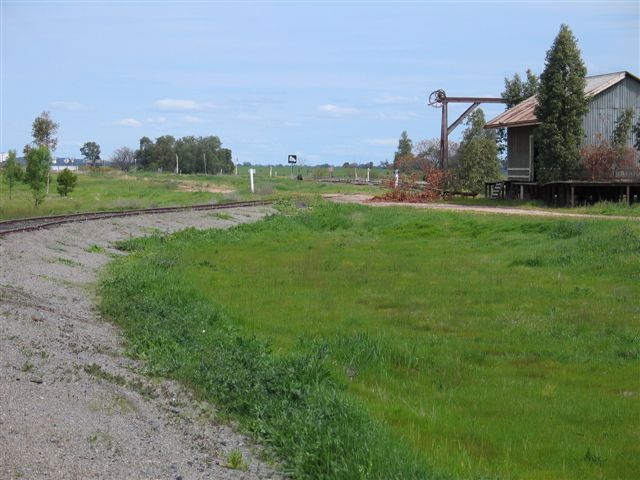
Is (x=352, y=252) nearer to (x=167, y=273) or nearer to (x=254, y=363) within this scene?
(x=167, y=273)

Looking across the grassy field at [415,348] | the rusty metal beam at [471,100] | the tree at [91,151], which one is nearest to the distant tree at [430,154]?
the rusty metal beam at [471,100]

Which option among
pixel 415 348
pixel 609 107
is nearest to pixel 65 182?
pixel 609 107

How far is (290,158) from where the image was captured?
314ft

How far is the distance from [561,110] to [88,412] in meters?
38.0

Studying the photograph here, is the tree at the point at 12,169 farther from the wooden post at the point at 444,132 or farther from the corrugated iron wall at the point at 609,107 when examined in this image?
the corrugated iron wall at the point at 609,107

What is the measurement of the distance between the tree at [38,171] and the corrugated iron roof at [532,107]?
962 inches

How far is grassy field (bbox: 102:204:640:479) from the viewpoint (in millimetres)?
8719

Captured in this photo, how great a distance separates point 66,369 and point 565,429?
5322 millimetres

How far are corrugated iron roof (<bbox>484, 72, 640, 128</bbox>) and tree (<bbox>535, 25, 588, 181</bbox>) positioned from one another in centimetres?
142

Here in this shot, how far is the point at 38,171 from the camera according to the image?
49.7 metres

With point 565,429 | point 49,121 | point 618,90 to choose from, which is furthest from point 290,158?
point 565,429

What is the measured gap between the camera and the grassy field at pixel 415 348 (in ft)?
28.6

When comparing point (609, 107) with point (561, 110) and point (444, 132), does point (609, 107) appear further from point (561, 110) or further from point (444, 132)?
point (444, 132)

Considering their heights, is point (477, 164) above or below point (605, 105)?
below
